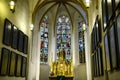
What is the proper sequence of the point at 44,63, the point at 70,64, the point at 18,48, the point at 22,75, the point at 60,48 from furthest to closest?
the point at 60,48 < the point at 44,63 < the point at 70,64 < the point at 22,75 < the point at 18,48

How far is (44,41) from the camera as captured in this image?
15312 millimetres

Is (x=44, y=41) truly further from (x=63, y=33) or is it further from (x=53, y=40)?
(x=63, y=33)

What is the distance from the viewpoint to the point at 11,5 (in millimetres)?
6562

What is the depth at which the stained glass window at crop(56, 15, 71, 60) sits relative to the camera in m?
15.8

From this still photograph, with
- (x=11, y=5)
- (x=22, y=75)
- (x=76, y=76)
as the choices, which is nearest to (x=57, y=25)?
(x=76, y=76)

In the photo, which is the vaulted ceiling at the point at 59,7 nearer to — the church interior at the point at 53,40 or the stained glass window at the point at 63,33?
the church interior at the point at 53,40

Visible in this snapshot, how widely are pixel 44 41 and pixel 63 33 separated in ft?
6.88

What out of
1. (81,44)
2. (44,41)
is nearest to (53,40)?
(44,41)

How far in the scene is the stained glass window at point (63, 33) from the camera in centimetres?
1584

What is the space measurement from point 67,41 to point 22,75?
8075mm

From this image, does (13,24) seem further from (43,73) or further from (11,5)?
(43,73)

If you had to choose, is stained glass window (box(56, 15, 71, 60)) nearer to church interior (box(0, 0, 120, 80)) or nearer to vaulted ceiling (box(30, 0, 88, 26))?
church interior (box(0, 0, 120, 80))

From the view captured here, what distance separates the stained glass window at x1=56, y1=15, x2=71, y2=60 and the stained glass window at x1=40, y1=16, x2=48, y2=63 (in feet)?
3.79

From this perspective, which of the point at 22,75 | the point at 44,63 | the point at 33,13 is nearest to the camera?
the point at 22,75
